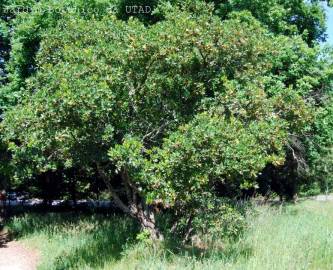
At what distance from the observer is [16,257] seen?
1132 centimetres

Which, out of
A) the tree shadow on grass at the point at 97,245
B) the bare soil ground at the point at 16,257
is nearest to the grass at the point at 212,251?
the tree shadow on grass at the point at 97,245

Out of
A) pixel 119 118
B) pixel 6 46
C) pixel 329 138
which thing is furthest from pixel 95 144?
pixel 329 138

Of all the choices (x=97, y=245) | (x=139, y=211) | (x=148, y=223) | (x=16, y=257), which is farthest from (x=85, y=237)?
(x=148, y=223)

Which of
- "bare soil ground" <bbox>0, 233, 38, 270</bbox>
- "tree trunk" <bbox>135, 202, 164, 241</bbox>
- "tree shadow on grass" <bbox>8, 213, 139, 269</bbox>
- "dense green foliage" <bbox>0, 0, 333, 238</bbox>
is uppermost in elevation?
"dense green foliage" <bbox>0, 0, 333, 238</bbox>

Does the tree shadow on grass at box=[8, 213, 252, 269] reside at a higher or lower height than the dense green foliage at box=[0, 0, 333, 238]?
lower

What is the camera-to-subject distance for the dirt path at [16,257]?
1027 centimetres

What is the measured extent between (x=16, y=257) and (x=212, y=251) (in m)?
5.83

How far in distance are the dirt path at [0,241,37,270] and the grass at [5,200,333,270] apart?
1.02 feet

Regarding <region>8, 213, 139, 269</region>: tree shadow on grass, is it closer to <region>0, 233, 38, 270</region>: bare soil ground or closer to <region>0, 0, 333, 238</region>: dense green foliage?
<region>0, 233, 38, 270</region>: bare soil ground

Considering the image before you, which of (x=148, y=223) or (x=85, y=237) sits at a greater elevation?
(x=148, y=223)

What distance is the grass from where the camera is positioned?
23.2 ft

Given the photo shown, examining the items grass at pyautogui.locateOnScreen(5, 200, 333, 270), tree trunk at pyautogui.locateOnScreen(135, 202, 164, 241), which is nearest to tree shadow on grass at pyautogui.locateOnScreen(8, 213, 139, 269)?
grass at pyautogui.locateOnScreen(5, 200, 333, 270)

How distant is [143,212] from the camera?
9.70 metres

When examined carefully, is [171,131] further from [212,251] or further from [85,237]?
[85,237]
